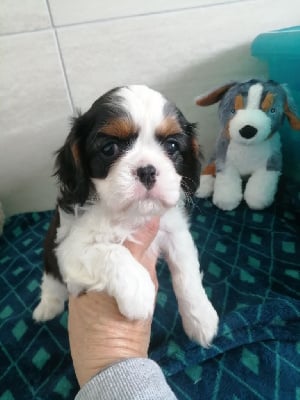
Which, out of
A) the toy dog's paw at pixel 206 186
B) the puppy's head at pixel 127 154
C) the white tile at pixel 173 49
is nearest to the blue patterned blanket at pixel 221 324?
the toy dog's paw at pixel 206 186

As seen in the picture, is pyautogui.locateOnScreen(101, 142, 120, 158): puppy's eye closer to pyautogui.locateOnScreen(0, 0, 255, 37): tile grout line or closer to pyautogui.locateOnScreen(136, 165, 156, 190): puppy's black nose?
pyautogui.locateOnScreen(136, 165, 156, 190): puppy's black nose

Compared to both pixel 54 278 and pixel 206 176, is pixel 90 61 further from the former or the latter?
pixel 54 278

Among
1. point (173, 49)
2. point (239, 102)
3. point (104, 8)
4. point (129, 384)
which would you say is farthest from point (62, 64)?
point (129, 384)

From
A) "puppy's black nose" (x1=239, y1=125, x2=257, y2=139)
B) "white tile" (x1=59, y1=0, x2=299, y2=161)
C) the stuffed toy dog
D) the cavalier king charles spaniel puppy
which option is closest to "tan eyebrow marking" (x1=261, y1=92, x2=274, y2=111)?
the stuffed toy dog

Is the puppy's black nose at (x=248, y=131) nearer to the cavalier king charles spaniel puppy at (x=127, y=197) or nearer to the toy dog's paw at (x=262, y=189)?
the toy dog's paw at (x=262, y=189)

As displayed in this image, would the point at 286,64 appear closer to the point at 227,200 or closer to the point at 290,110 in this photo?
the point at 290,110
